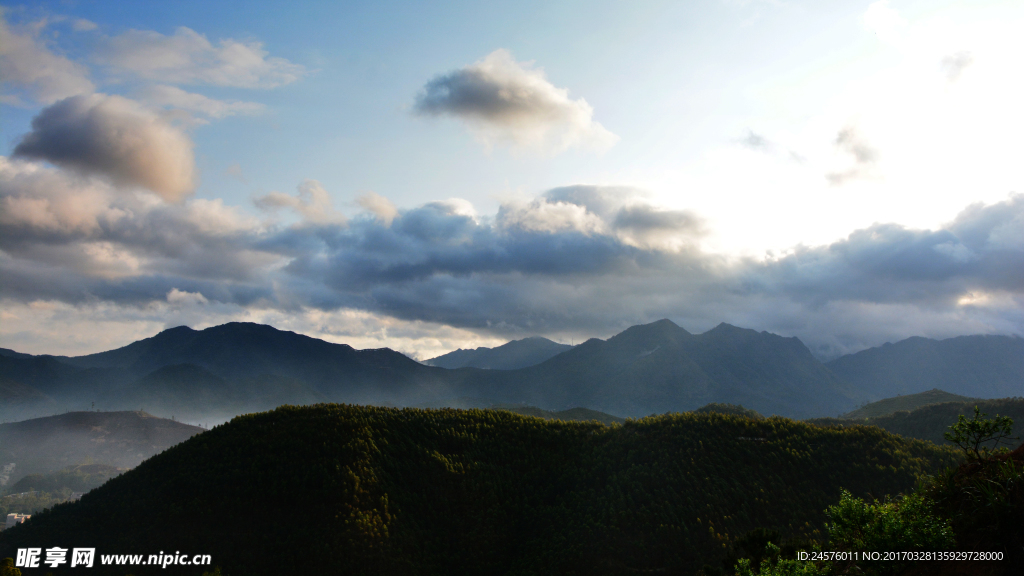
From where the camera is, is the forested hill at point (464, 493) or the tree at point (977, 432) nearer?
the tree at point (977, 432)

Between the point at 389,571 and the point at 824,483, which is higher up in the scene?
the point at 824,483

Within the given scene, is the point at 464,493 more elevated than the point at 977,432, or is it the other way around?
the point at 977,432

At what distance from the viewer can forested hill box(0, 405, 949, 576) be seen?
3942 inches

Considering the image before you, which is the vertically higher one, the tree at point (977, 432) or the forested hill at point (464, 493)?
the tree at point (977, 432)

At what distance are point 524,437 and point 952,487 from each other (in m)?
136

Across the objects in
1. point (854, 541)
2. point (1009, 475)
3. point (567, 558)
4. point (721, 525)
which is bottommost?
point (567, 558)

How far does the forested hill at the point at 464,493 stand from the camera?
100m

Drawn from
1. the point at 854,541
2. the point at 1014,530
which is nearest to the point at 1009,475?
the point at 1014,530

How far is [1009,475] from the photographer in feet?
69.4

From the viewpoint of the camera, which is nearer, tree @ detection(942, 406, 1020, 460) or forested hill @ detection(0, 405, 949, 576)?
tree @ detection(942, 406, 1020, 460)

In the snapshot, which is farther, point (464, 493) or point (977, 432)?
point (464, 493)

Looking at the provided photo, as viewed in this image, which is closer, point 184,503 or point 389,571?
point 389,571

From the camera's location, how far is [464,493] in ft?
405

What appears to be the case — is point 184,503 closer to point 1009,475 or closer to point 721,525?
point 721,525
